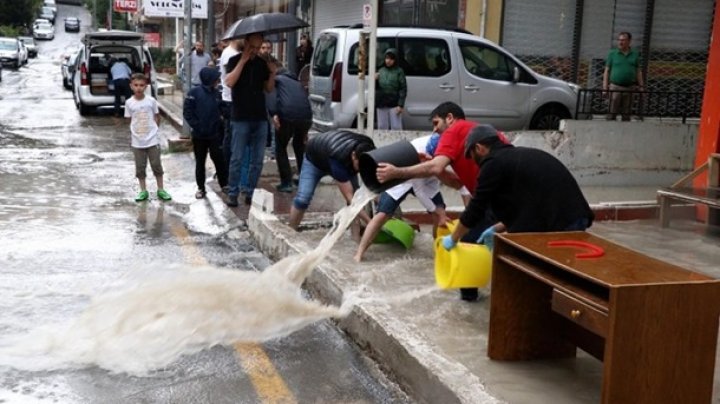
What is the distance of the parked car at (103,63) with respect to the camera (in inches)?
824

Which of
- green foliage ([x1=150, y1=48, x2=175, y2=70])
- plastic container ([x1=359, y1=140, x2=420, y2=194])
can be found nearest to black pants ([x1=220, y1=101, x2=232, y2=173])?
plastic container ([x1=359, y1=140, x2=420, y2=194])

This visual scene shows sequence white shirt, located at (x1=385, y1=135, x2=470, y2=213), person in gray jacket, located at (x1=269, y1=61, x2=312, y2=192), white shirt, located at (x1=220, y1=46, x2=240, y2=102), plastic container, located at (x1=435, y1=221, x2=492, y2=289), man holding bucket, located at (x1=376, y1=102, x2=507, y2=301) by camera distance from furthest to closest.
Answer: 1. white shirt, located at (x1=220, y1=46, x2=240, y2=102)
2. person in gray jacket, located at (x1=269, y1=61, x2=312, y2=192)
3. white shirt, located at (x1=385, y1=135, x2=470, y2=213)
4. man holding bucket, located at (x1=376, y1=102, x2=507, y2=301)
5. plastic container, located at (x1=435, y1=221, x2=492, y2=289)

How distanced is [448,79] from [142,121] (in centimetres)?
475

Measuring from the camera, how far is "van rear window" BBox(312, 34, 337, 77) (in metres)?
12.3

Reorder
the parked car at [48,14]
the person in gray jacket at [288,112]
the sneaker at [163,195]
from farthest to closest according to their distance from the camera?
the parked car at [48,14] → the sneaker at [163,195] → the person in gray jacket at [288,112]

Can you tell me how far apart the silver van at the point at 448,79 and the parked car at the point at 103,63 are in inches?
382

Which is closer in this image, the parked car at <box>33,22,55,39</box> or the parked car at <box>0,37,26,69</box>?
the parked car at <box>0,37,26,69</box>

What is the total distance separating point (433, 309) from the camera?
5.64 metres

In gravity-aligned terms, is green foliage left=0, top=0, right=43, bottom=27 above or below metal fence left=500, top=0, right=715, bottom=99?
above

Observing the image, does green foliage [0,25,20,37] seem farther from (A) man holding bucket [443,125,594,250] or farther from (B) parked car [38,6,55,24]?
(A) man holding bucket [443,125,594,250]

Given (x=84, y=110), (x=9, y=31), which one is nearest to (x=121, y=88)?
(x=84, y=110)

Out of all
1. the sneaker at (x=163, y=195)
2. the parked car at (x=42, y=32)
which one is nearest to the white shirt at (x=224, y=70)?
the sneaker at (x=163, y=195)

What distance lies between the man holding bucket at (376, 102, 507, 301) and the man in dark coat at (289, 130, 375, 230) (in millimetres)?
554

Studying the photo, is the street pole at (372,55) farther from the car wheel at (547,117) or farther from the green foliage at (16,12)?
the green foliage at (16,12)
